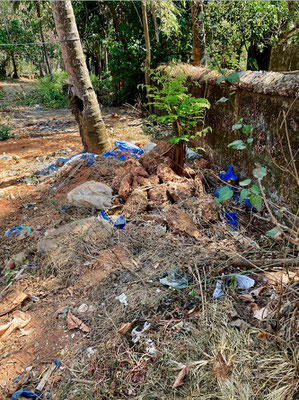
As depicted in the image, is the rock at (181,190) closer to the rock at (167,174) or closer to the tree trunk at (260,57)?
the rock at (167,174)

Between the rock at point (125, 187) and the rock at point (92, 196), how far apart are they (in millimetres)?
125

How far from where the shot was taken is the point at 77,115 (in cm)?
437

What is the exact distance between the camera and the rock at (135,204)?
2.98 metres

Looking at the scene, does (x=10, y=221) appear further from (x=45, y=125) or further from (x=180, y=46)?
(x=180, y=46)

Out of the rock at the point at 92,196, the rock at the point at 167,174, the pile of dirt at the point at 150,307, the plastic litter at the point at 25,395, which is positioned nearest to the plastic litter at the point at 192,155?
the rock at the point at 167,174

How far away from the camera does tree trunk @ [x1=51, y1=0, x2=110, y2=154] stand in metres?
3.89

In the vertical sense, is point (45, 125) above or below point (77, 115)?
below

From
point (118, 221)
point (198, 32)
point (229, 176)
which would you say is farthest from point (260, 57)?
point (118, 221)

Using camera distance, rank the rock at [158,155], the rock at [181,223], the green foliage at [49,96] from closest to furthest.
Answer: the rock at [181,223] → the rock at [158,155] → the green foliage at [49,96]

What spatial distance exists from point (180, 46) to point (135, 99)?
200cm

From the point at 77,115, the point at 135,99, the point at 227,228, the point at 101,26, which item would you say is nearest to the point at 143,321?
the point at 227,228

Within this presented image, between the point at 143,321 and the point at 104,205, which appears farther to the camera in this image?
the point at 104,205

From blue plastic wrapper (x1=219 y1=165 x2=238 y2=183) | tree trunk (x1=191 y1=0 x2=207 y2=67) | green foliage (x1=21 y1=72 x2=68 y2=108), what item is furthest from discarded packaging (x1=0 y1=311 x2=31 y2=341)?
green foliage (x1=21 y1=72 x2=68 y2=108)

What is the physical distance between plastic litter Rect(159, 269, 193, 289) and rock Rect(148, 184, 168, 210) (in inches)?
40.6
